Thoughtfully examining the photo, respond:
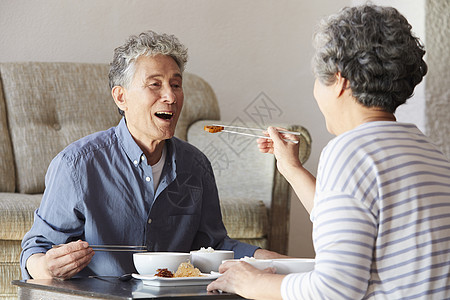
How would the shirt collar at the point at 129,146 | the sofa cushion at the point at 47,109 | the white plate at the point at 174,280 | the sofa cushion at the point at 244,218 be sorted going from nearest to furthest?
the white plate at the point at 174,280 → the shirt collar at the point at 129,146 → the sofa cushion at the point at 244,218 → the sofa cushion at the point at 47,109

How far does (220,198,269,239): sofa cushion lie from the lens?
263 cm

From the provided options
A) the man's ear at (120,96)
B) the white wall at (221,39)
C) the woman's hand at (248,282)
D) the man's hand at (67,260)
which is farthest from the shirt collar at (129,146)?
the white wall at (221,39)

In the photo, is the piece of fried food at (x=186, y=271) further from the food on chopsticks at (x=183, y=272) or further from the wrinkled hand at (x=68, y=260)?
the wrinkled hand at (x=68, y=260)

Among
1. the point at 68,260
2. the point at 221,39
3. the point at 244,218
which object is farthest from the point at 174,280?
the point at 221,39

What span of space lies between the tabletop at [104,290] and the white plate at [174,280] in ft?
0.04

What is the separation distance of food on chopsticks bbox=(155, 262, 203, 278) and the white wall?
7.48 ft

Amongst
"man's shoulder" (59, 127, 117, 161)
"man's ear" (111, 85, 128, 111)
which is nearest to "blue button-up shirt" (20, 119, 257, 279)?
"man's shoulder" (59, 127, 117, 161)

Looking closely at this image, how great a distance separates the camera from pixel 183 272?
4.39ft

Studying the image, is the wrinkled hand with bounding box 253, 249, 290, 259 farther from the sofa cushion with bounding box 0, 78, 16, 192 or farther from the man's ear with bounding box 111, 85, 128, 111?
the sofa cushion with bounding box 0, 78, 16, 192

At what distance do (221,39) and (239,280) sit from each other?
2687 mm

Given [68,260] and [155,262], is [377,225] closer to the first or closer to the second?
[155,262]

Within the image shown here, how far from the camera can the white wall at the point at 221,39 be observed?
3.36m

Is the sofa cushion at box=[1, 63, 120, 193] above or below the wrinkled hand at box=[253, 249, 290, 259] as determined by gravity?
above

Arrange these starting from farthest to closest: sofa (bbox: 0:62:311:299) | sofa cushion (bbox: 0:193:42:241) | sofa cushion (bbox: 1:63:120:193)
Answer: sofa cushion (bbox: 1:63:120:193)
sofa (bbox: 0:62:311:299)
sofa cushion (bbox: 0:193:42:241)
